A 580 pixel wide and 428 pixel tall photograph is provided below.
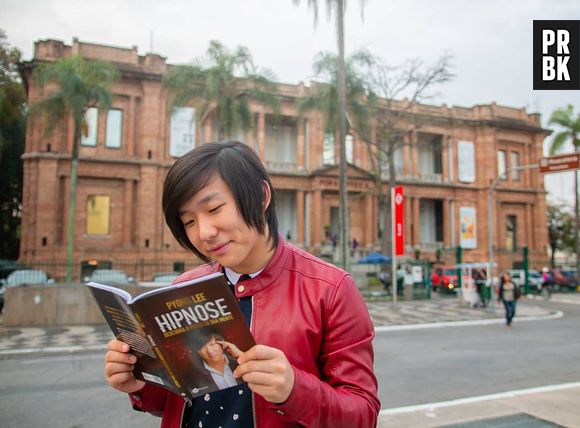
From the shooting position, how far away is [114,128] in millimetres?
30062

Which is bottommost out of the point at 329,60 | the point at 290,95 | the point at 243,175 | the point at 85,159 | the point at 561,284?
the point at 561,284

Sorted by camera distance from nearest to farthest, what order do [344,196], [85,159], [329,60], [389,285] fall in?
[344,196], [329,60], [389,285], [85,159]

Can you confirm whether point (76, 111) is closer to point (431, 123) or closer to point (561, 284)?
point (431, 123)

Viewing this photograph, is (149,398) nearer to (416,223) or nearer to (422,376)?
(422,376)

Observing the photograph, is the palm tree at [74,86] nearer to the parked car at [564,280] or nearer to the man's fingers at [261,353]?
the man's fingers at [261,353]

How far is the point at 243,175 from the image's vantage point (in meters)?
1.61

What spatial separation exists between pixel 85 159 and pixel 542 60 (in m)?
28.5

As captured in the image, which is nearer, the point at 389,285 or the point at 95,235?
the point at 389,285

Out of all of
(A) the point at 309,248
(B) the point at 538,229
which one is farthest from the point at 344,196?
(B) the point at 538,229

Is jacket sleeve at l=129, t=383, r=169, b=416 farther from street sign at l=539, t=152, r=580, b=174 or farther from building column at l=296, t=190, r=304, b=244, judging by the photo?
building column at l=296, t=190, r=304, b=244

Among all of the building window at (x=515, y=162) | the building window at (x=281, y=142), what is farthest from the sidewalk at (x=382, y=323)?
the building window at (x=515, y=162)

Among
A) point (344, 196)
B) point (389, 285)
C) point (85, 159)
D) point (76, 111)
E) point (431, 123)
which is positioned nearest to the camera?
point (344, 196)

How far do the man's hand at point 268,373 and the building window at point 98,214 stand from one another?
1188 inches

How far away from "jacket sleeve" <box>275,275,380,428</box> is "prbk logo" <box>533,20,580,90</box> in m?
4.64
